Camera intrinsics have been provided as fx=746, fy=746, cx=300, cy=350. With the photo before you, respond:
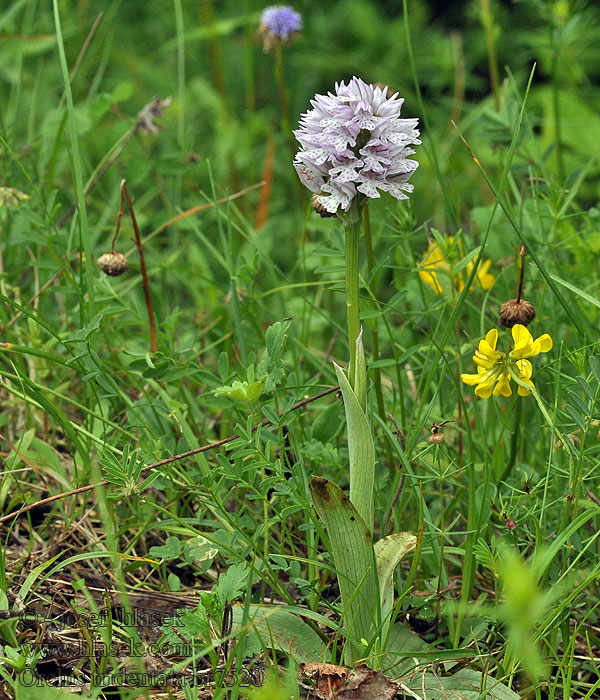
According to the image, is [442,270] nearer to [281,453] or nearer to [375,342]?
[375,342]

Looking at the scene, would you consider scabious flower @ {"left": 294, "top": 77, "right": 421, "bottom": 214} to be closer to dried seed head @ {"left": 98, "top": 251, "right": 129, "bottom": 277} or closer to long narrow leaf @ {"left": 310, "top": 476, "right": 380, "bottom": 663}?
long narrow leaf @ {"left": 310, "top": 476, "right": 380, "bottom": 663}

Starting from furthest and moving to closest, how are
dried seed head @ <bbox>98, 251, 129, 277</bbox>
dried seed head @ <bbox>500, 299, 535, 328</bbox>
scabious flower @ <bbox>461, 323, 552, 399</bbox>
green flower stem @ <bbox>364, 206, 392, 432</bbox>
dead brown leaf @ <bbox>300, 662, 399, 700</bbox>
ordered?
dried seed head @ <bbox>98, 251, 129, 277</bbox> → green flower stem @ <bbox>364, 206, 392, 432</bbox> → dried seed head @ <bbox>500, 299, 535, 328</bbox> → scabious flower @ <bbox>461, 323, 552, 399</bbox> → dead brown leaf @ <bbox>300, 662, 399, 700</bbox>

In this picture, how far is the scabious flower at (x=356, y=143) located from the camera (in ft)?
3.80

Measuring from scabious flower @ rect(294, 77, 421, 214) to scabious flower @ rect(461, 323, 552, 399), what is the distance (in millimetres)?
313

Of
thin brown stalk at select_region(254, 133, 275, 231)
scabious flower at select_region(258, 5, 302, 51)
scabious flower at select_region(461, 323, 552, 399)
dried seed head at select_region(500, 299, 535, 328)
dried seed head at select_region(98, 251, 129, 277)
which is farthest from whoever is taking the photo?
thin brown stalk at select_region(254, 133, 275, 231)

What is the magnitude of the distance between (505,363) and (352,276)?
0.31 meters

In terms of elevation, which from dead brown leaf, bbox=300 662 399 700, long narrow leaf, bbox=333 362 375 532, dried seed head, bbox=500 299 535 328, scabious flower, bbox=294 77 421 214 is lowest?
dead brown leaf, bbox=300 662 399 700

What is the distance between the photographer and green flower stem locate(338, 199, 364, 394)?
1221 millimetres

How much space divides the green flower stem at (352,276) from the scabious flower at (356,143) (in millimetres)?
38

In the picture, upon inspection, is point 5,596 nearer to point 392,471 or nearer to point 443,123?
point 392,471

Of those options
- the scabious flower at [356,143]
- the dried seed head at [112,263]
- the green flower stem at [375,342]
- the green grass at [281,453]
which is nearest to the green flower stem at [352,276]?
the scabious flower at [356,143]

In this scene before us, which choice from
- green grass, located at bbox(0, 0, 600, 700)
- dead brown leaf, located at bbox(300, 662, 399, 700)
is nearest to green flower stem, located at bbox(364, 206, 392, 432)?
green grass, located at bbox(0, 0, 600, 700)

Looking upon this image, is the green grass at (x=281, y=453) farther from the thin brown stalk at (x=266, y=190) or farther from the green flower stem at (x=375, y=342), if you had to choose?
the thin brown stalk at (x=266, y=190)

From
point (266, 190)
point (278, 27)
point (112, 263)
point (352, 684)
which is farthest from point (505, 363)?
point (266, 190)
